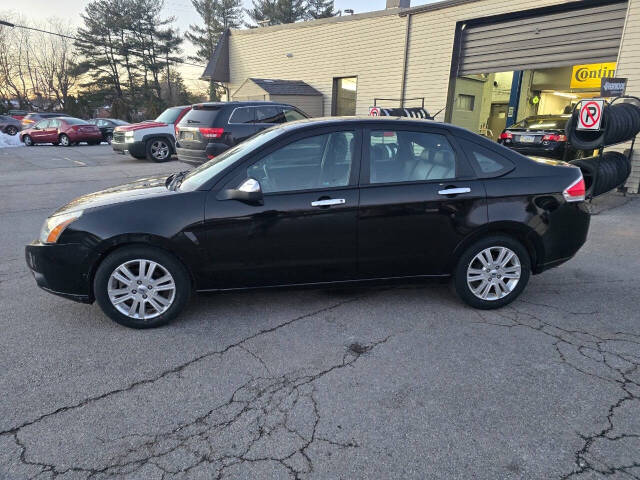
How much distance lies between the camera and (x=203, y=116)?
9.95 meters

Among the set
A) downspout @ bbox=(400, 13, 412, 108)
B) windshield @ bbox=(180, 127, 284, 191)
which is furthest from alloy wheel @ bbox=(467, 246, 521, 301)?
downspout @ bbox=(400, 13, 412, 108)

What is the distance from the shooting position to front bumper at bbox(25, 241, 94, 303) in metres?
3.25

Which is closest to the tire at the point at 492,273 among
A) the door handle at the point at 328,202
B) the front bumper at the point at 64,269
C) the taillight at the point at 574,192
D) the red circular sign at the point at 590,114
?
the taillight at the point at 574,192

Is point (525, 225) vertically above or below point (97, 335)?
above

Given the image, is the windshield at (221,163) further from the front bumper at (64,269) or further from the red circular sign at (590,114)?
the red circular sign at (590,114)

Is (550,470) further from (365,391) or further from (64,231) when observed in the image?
(64,231)

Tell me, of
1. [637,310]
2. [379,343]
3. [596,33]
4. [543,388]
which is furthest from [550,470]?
[596,33]

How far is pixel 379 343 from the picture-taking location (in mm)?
3270

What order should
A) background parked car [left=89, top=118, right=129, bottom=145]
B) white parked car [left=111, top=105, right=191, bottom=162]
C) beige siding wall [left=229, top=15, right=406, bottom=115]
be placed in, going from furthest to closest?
background parked car [left=89, top=118, right=129, bottom=145] < beige siding wall [left=229, top=15, right=406, bottom=115] < white parked car [left=111, top=105, right=191, bottom=162]

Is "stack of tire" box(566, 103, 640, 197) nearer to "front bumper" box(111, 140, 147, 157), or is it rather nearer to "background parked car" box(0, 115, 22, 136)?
"front bumper" box(111, 140, 147, 157)

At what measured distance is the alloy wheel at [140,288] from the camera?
3.31 meters

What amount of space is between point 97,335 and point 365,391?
211 centimetres

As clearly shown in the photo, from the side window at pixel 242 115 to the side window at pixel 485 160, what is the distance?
716 cm

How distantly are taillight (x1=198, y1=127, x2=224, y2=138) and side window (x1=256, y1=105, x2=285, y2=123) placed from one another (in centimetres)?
94
